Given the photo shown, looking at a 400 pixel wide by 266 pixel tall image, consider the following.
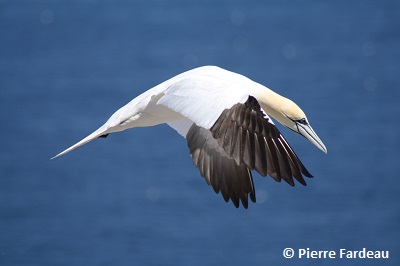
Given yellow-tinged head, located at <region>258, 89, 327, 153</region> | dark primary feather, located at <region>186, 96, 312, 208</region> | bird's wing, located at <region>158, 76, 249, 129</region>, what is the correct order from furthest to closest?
1. yellow-tinged head, located at <region>258, 89, 327, 153</region>
2. bird's wing, located at <region>158, 76, 249, 129</region>
3. dark primary feather, located at <region>186, 96, 312, 208</region>

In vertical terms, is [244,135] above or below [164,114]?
below

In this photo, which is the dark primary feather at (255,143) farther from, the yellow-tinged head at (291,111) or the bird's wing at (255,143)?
the yellow-tinged head at (291,111)

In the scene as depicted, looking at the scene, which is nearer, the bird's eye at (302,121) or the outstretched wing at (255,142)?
the outstretched wing at (255,142)

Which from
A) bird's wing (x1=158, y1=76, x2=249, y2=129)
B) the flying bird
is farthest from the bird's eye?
bird's wing (x1=158, y1=76, x2=249, y2=129)

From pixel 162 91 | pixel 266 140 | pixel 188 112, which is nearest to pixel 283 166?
pixel 266 140

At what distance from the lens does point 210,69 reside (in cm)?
628

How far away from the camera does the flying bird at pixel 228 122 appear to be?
17.7 feet

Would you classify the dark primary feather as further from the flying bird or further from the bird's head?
the bird's head

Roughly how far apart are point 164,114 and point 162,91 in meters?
0.22

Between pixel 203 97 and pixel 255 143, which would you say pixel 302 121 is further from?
pixel 255 143

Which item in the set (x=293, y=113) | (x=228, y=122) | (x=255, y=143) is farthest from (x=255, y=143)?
(x=293, y=113)

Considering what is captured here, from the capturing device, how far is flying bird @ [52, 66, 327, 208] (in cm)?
→ 541

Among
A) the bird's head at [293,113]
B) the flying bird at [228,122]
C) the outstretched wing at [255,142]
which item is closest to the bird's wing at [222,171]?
the flying bird at [228,122]

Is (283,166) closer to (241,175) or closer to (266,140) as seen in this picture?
(266,140)
